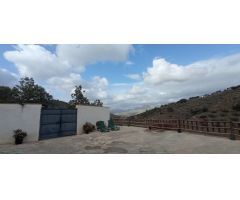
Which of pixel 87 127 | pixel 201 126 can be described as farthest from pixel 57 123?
pixel 201 126

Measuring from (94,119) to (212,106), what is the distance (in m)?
26.6

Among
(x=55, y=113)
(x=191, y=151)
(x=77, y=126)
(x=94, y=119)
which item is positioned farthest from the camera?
(x=94, y=119)

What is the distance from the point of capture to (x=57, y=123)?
13.3 meters

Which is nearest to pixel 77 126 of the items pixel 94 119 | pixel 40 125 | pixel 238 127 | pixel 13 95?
pixel 94 119

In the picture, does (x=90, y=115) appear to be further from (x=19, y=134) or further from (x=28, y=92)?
(x=28, y=92)

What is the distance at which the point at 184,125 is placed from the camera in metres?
12.2

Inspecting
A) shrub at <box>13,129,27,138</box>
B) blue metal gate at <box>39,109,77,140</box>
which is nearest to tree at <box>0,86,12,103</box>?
blue metal gate at <box>39,109,77,140</box>

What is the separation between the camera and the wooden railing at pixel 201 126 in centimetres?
914

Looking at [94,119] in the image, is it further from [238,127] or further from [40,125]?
[238,127]

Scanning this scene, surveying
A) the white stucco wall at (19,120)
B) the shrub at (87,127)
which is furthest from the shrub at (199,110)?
the white stucco wall at (19,120)

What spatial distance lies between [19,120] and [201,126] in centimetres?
1043

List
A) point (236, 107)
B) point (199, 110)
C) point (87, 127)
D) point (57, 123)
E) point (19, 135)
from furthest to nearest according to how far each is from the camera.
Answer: point (199, 110) → point (236, 107) → point (87, 127) → point (57, 123) → point (19, 135)

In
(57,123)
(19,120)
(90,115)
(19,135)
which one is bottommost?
(19,135)

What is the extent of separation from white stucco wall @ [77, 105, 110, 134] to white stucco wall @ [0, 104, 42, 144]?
10.4 ft
